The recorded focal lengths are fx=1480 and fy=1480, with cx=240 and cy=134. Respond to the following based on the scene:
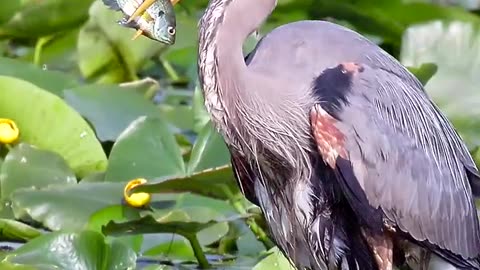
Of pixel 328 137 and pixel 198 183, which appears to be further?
pixel 198 183

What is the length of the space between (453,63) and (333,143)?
1.33 meters

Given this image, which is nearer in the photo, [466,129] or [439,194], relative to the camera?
[439,194]

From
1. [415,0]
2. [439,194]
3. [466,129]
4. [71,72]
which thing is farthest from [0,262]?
[415,0]

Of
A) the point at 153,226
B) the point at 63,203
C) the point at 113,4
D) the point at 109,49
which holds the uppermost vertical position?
the point at 113,4

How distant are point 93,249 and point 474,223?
3.17 feet

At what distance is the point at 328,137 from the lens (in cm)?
343

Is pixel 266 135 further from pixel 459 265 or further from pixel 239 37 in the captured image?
pixel 459 265

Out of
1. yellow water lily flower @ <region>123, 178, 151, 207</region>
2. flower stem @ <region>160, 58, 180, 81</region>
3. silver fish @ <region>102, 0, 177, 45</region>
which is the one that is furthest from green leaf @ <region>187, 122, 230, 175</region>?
flower stem @ <region>160, 58, 180, 81</region>

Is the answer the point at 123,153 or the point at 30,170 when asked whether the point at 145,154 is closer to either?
the point at 123,153

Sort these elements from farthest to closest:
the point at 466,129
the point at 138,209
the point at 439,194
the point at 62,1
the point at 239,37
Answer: the point at 62,1 → the point at 466,129 → the point at 138,209 → the point at 439,194 → the point at 239,37

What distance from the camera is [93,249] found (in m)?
3.72

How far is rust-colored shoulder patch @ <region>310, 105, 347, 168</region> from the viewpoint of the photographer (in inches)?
135

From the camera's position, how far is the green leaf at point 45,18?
5199mm

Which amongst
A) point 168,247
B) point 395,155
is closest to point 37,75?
point 168,247
